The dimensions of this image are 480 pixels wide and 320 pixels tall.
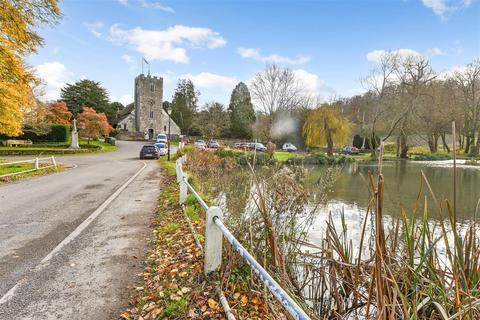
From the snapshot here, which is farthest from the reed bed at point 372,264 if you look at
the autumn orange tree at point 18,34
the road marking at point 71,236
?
the autumn orange tree at point 18,34

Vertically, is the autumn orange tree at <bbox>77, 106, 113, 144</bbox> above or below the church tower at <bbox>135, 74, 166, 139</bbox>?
below

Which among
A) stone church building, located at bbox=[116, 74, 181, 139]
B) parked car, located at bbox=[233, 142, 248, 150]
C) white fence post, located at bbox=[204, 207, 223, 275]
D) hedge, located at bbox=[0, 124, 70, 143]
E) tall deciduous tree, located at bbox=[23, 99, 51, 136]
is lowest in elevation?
white fence post, located at bbox=[204, 207, 223, 275]

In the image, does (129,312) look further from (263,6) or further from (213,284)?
(263,6)

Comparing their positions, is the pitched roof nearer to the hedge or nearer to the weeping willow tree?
the hedge

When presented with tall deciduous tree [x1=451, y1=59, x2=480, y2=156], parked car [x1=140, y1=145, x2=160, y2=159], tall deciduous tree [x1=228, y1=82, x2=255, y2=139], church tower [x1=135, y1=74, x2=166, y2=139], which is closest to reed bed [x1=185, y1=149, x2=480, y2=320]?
parked car [x1=140, y1=145, x2=160, y2=159]

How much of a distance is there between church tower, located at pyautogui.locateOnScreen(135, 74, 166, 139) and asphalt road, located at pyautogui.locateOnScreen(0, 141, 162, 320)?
58.3 metres

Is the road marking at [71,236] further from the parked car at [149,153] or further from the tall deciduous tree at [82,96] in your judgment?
the tall deciduous tree at [82,96]

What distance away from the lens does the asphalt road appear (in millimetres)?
3094

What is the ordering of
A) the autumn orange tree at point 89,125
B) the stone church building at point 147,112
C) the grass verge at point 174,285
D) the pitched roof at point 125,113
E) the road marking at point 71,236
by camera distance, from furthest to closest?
the pitched roof at point 125,113, the stone church building at point 147,112, the autumn orange tree at point 89,125, the road marking at point 71,236, the grass verge at point 174,285

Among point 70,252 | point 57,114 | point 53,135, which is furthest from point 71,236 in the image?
point 57,114

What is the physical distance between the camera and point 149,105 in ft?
213

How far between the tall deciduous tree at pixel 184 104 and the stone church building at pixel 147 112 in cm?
422

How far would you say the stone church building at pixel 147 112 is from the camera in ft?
210

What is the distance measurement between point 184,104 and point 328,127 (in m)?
47.8
